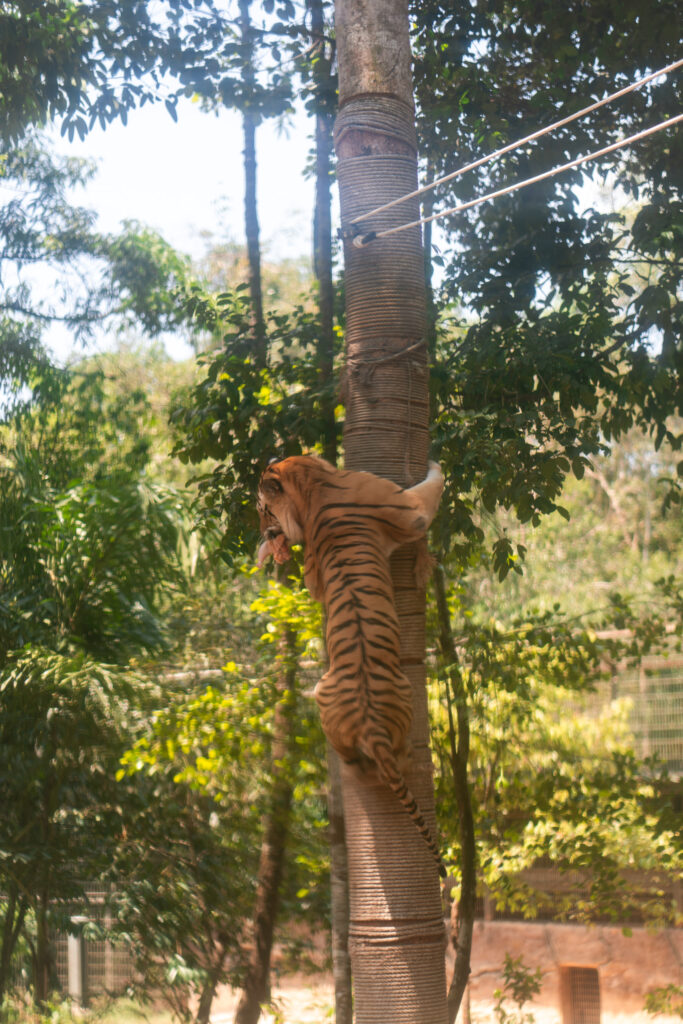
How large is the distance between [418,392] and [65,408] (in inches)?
150

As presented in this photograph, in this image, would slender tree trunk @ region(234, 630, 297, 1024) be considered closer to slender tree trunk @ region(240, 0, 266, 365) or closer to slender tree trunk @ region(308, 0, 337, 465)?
slender tree trunk @ region(308, 0, 337, 465)

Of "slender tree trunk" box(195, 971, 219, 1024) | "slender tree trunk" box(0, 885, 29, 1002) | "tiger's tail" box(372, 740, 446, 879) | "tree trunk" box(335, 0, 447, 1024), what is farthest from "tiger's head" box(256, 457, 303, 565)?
"slender tree trunk" box(0, 885, 29, 1002)

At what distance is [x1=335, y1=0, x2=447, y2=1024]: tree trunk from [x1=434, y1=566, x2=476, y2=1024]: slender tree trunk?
4.57 ft

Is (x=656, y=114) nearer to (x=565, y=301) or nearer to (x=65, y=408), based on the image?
(x=565, y=301)

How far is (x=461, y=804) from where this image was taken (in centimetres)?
363

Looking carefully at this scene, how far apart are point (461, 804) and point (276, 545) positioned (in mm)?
1802

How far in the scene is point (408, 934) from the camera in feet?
6.61

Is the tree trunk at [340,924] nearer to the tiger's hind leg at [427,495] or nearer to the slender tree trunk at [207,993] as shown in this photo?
the slender tree trunk at [207,993]

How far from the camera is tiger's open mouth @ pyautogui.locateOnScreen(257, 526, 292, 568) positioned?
2240 mm

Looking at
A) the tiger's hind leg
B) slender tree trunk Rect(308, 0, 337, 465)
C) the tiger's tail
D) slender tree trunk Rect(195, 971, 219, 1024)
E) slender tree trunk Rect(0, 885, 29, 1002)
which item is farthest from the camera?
slender tree trunk Rect(0, 885, 29, 1002)

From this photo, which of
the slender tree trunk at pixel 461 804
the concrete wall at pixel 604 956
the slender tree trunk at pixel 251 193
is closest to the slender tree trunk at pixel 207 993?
the slender tree trunk at pixel 461 804

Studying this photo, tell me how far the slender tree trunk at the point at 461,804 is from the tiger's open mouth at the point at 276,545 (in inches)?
56.1

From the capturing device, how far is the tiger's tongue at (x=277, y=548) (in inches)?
88.3

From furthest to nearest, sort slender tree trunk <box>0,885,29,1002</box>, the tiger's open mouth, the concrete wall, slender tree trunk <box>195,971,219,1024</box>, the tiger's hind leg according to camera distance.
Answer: the concrete wall < slender tree trunk <box>0,885,29,1002</box> < slender tree trunk <box>195,971,219,1024</box> < the tiger's open mouth < the tiger's hind leg
